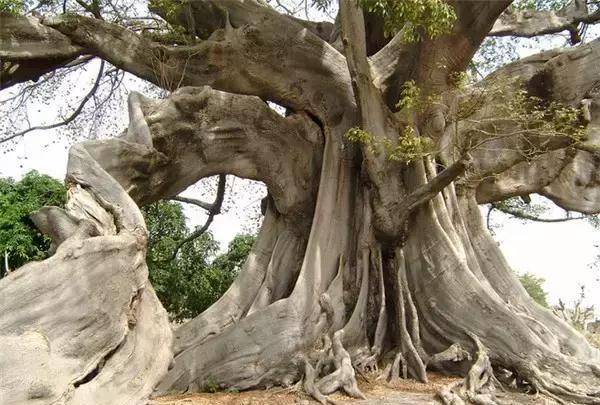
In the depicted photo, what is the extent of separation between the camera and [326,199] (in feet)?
21.7

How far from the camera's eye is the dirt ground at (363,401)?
459cm

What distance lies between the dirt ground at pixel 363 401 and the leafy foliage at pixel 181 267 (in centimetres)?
645

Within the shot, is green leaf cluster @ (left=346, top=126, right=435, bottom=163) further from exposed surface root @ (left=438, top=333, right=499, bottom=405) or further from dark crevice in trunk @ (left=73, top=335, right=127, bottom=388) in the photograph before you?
dark crevice in trunk @ (left=73, top=335, right=127, bottom=388)

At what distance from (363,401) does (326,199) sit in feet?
8.26

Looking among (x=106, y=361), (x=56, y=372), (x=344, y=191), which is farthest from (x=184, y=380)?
(x=344, y=191)

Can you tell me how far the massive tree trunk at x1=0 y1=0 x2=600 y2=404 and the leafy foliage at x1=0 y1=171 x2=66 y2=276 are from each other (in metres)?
5.99

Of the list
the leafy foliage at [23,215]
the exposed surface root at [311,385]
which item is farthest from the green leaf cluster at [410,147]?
the leafy foliage at [23,215]

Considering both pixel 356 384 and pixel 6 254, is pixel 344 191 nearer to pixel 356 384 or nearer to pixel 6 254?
pixel 356 384

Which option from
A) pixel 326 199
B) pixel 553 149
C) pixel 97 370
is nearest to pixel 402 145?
pixel 326 199

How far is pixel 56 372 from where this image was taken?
3.39 metres

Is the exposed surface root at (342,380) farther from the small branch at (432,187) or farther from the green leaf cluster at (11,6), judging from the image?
the green leaf cluster at (11,6)

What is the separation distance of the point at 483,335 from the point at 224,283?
324 inches

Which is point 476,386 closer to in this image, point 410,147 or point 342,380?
point 342,380

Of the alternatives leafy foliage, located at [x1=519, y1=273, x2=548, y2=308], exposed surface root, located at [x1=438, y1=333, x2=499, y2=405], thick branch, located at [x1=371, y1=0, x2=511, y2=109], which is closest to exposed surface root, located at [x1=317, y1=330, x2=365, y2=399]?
exposed surface root, located at [x1=438, y1=333, x2=499, y2=405]
